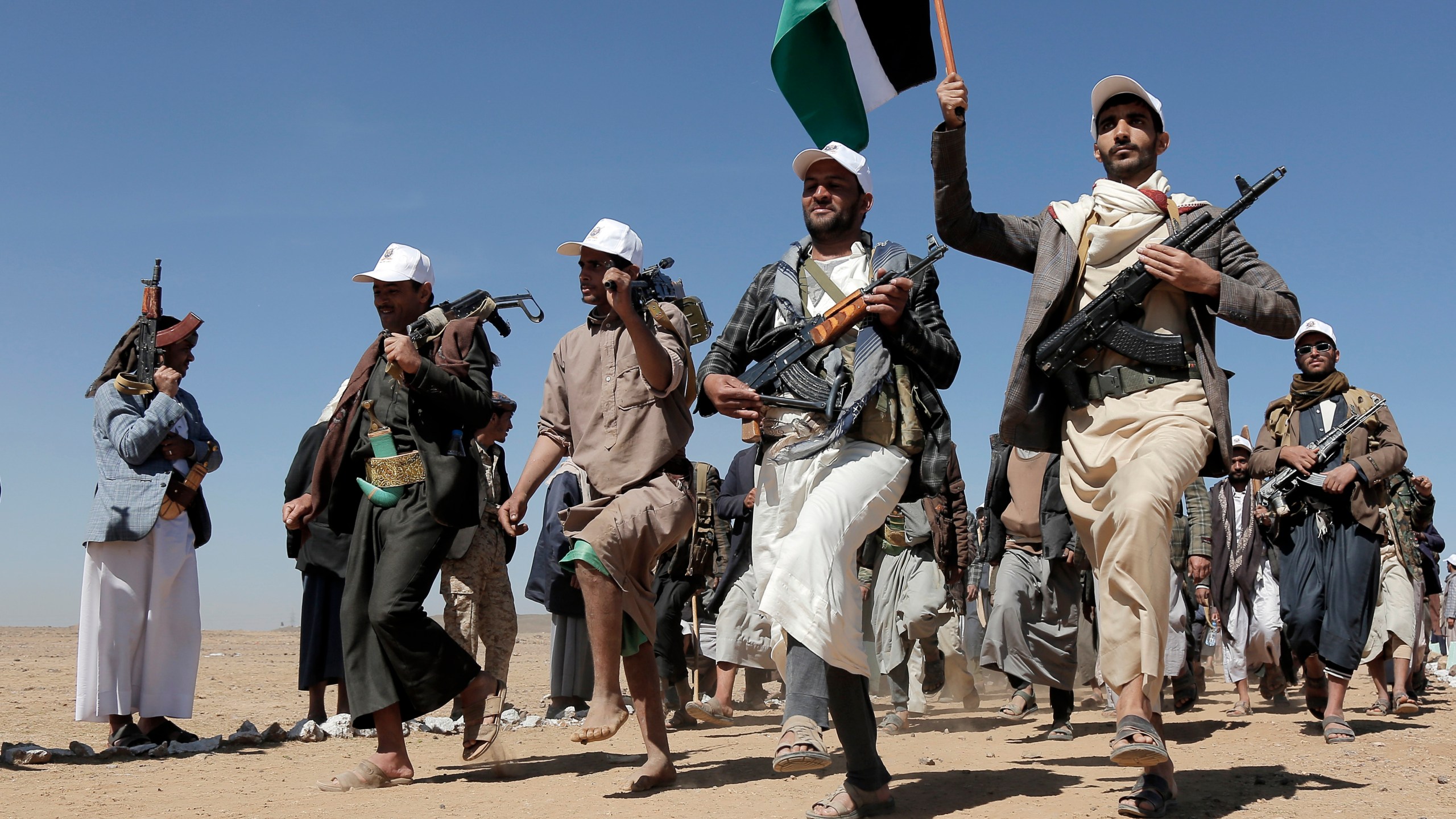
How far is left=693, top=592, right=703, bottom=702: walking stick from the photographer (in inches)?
428

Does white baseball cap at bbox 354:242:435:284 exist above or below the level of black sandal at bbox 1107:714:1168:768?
above

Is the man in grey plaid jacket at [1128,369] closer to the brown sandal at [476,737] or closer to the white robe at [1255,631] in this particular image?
the brown sandal at [476,737]

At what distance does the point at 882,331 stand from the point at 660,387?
1244 millimetres

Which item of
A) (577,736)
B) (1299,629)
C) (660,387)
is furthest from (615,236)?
(1299,629)

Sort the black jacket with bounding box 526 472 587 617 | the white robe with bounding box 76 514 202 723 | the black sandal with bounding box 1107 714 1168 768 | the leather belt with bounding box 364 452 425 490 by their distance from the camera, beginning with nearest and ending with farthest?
the black sandal with bounding box 1107 714 1168 768, the leather belt with bounding box 364 452 425 490, the white robe with bounding box 76 514 202 723, the black jacket with bounding box 526 472 587 617

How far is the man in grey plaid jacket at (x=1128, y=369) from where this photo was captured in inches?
179

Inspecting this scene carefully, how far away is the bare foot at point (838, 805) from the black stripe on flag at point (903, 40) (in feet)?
11.1

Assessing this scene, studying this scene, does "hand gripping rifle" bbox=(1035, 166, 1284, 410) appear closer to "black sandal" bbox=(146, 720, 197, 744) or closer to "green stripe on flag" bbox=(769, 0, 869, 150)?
"green stripe on flag" bbox=(769, 0, 869, 150)

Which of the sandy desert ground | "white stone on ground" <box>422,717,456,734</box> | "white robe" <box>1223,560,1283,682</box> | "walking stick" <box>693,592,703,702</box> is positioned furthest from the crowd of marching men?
"white robe" <box>1223,560,1283,682</box>

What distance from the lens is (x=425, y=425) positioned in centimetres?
617

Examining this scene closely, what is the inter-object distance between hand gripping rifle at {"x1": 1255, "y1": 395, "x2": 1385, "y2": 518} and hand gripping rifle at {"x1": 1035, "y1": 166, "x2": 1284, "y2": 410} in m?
4.01

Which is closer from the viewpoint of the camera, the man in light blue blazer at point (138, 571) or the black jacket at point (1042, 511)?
the man in light blue blazer at point (138, 571)

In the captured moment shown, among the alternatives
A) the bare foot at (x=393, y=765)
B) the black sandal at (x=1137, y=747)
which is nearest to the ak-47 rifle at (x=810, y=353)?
the black sandal at (x=1137, y=747)

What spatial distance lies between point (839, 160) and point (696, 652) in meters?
7.11
